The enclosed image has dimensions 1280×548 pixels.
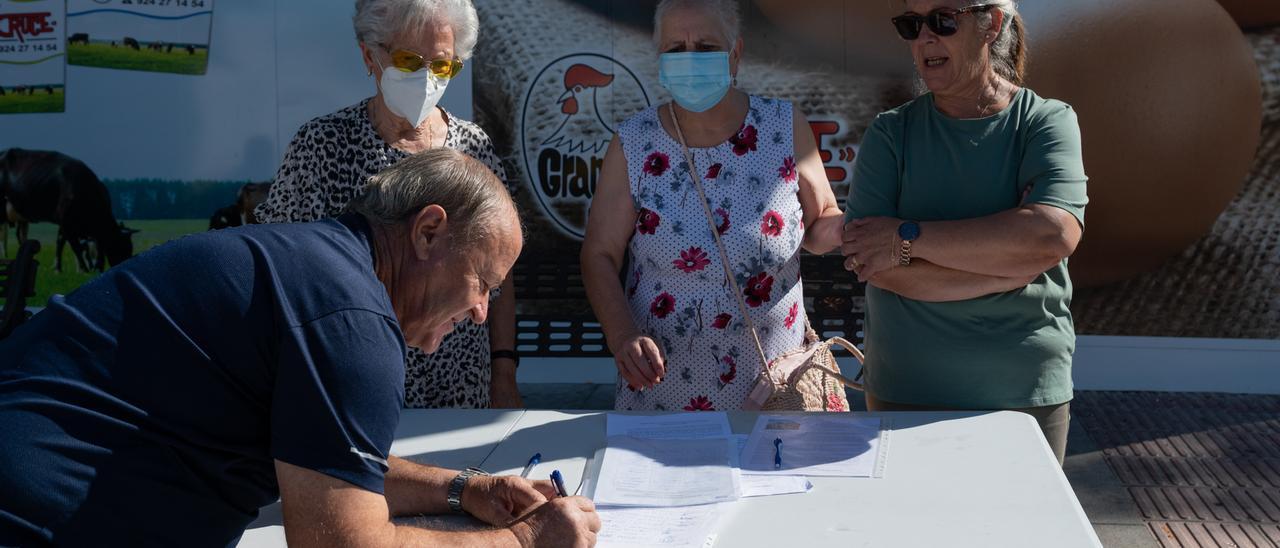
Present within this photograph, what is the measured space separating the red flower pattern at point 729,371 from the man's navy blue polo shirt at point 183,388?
4.58 ft

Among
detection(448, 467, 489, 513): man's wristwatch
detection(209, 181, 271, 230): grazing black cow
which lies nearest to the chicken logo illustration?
detection(209, 181, 271, 230): grazing black cow

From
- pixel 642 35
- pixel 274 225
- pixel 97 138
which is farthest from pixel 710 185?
pixel 97 138

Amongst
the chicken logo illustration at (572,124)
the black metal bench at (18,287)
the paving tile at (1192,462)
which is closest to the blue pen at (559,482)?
the paving tile at (1192,462)

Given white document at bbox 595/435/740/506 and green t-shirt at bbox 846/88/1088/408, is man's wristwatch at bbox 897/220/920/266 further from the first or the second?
white document at bbox 595/435/740/506

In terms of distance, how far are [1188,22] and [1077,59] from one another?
555 mm

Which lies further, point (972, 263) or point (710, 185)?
point (710, 185)

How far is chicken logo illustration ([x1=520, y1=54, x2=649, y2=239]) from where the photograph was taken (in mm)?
5453

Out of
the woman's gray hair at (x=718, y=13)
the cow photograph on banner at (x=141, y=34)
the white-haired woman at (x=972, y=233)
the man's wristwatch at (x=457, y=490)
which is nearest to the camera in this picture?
the man's wristwatch at (x=457, y=490)

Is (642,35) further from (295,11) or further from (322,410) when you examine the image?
(322,410)

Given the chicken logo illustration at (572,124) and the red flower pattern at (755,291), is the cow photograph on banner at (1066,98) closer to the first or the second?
the chicken logo illustration at (572,124)

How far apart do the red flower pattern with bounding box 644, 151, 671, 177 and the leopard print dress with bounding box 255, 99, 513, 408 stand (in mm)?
380

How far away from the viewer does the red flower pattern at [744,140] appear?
2.82 metres

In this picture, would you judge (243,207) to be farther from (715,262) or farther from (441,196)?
(441,196)

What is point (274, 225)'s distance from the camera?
157 centimetres
